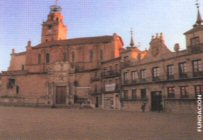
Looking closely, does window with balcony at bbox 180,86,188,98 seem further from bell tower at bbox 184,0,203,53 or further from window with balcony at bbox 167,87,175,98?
bell tower at bbox 184,0,203,53

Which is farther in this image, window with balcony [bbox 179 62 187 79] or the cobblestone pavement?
window with balcony [bbox 179 62 187 79]

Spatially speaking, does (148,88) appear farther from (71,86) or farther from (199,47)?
(71,86)

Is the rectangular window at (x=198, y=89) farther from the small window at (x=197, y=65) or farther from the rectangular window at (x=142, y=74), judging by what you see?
the rectangular window at (x=142, y=74)

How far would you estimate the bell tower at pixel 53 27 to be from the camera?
69.2m

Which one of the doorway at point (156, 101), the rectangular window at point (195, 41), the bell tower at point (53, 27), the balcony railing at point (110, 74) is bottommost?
the doorway at point (156, 101)

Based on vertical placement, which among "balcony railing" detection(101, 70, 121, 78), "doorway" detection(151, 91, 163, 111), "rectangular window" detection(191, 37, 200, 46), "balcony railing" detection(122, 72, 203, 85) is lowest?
"doorway" detection(151, 91, 163, 111)

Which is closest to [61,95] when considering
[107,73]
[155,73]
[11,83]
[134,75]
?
[107,73]

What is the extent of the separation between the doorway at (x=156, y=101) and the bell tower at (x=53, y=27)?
1820 inches

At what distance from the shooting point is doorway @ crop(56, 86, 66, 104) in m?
50.6

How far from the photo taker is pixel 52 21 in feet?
232

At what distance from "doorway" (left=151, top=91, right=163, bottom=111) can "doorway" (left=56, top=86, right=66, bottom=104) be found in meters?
25.3

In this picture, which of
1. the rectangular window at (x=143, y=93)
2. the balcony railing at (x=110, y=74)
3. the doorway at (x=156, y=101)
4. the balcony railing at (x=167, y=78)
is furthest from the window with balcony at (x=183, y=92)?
the balcony railing at (x=110, y=74)

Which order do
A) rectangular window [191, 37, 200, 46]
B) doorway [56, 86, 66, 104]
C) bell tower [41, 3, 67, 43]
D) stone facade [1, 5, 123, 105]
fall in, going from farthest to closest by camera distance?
bell tower [41, 3, 67, 43] < doorway [56, 86, 66, 104] < stone facade [1, 5, 123, 105] < rectangular window [191, 37, 200, 46]

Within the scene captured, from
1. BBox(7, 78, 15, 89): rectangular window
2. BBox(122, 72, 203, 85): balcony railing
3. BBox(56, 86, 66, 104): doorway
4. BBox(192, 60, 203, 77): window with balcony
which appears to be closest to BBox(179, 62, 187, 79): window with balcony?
BBox(122, 72, 203, 85): balcony railing
